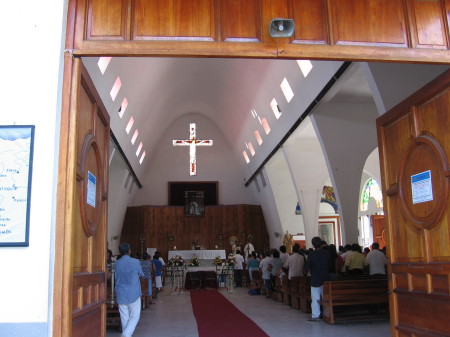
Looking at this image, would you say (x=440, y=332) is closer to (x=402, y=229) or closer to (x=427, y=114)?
(x=402, y=229)

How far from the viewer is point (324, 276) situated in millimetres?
9500

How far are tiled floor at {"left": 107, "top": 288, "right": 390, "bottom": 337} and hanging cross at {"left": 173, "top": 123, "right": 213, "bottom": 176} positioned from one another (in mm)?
10820

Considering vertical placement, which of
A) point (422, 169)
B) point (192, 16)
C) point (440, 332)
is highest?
point (192, 16)

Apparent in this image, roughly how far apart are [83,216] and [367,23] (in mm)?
3240

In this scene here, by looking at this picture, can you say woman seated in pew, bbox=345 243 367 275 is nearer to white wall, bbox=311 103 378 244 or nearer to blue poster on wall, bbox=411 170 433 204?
white wall, bbox=311 103 378 244

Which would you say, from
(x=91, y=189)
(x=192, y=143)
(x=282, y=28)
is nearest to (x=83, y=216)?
(x=91, y=189)

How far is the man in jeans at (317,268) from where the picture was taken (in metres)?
9.40

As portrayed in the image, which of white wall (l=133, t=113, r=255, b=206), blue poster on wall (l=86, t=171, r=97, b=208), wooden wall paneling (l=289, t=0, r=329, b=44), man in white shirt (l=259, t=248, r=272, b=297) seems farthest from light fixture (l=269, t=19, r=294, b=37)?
white wall (l=133, t=113, r=255, b=206)

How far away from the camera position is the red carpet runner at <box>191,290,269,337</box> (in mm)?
8492

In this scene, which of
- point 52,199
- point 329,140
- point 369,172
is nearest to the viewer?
point 52,199

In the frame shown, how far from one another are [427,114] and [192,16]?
8.90 feet

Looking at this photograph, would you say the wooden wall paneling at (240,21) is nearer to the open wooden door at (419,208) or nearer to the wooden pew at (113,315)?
the open wooden door at (419,208)

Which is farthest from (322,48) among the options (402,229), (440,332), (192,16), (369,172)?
(369,172)

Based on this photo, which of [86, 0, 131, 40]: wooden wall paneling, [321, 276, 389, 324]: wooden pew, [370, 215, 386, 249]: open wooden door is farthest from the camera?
[370, 215, 386, 249]: open wooden door
